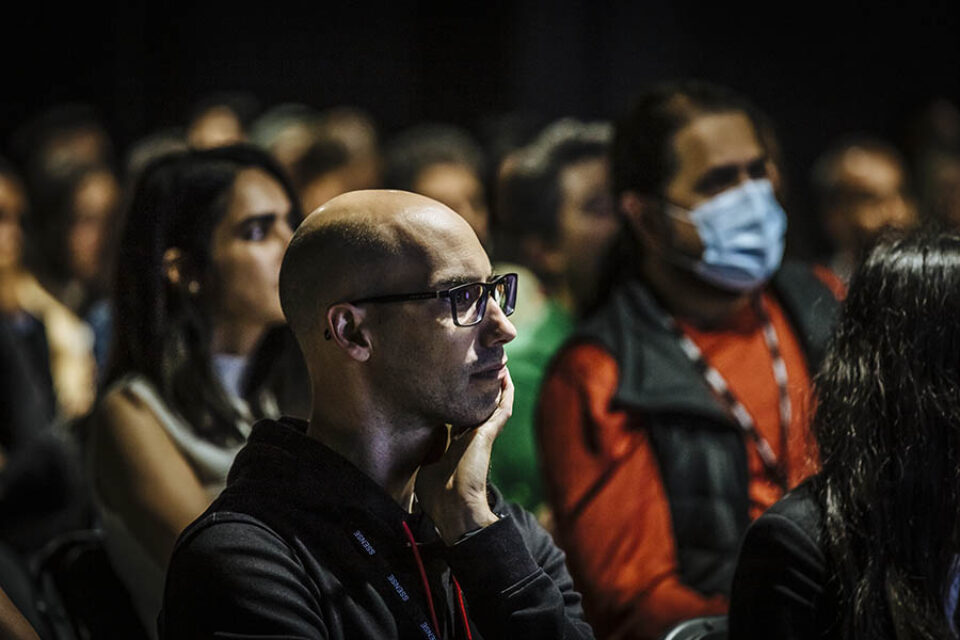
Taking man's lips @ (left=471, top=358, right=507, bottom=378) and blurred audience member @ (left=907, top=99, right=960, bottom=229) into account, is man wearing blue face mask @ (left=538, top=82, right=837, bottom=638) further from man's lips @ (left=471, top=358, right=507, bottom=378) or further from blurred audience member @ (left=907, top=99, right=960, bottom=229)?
blurred audience member @ (left=907, top=99, right=960, bottom=229)

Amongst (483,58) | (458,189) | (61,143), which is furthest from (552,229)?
(61,143)

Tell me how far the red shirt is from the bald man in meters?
0.91

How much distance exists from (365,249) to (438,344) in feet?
0.63

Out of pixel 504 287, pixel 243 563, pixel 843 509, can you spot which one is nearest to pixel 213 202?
pixel 504 287

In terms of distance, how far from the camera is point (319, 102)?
29.3ft

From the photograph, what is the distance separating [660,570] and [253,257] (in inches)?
46.3

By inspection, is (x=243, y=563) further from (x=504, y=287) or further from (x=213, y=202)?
(x=213, y=202)

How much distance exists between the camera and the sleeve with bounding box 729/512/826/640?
2443 mm

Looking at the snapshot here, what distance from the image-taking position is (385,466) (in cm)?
240

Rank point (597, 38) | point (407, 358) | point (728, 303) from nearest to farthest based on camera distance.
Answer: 1. point (407, 358)
2. point (728, 303)
3. point (597, 38)

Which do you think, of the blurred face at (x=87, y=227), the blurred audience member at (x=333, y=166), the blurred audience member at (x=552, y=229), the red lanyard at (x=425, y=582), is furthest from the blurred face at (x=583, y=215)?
the red lanyard at (x=425, y=582)

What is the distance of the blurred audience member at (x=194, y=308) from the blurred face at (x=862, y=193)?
3.43 metres

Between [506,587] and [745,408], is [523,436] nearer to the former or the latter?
[745,408]

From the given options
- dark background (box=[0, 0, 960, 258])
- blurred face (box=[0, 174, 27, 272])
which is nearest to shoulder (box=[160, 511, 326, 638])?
blurred face (box=[0, 174, 27, 272])
